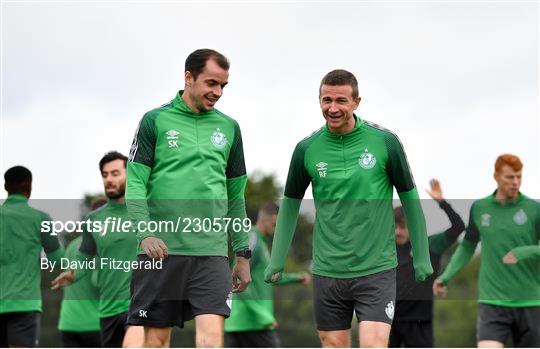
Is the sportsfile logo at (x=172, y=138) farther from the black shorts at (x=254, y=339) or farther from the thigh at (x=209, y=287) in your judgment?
the black shorts at (x=254, y=339)

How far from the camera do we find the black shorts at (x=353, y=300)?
10125 mm

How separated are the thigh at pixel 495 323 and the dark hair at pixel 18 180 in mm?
4920

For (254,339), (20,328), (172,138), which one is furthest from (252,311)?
(172,138)

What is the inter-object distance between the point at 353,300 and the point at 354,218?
67 cm

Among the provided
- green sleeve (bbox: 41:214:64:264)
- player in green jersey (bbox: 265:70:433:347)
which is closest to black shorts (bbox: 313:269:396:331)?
player in green jersey (bbox: 265:70:433:347)

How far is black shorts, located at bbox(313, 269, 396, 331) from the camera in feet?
33.2

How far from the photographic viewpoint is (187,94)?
33.4 ft

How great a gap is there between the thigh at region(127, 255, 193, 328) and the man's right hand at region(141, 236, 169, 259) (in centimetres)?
21

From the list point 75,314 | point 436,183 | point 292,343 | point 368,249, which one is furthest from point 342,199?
point 292,343

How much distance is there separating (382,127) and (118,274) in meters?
3.86

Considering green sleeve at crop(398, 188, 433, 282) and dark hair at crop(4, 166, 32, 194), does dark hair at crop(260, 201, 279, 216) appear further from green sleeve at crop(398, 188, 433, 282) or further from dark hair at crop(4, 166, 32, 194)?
green sleeve at crop(398, 188, 433, 282)

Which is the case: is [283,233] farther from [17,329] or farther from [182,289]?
[17,329]

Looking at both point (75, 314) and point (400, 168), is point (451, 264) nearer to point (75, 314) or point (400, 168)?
point (400, 168)

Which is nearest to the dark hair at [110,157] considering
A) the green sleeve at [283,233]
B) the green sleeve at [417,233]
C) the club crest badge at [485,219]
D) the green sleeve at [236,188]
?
the green sleeve at [283,233]
